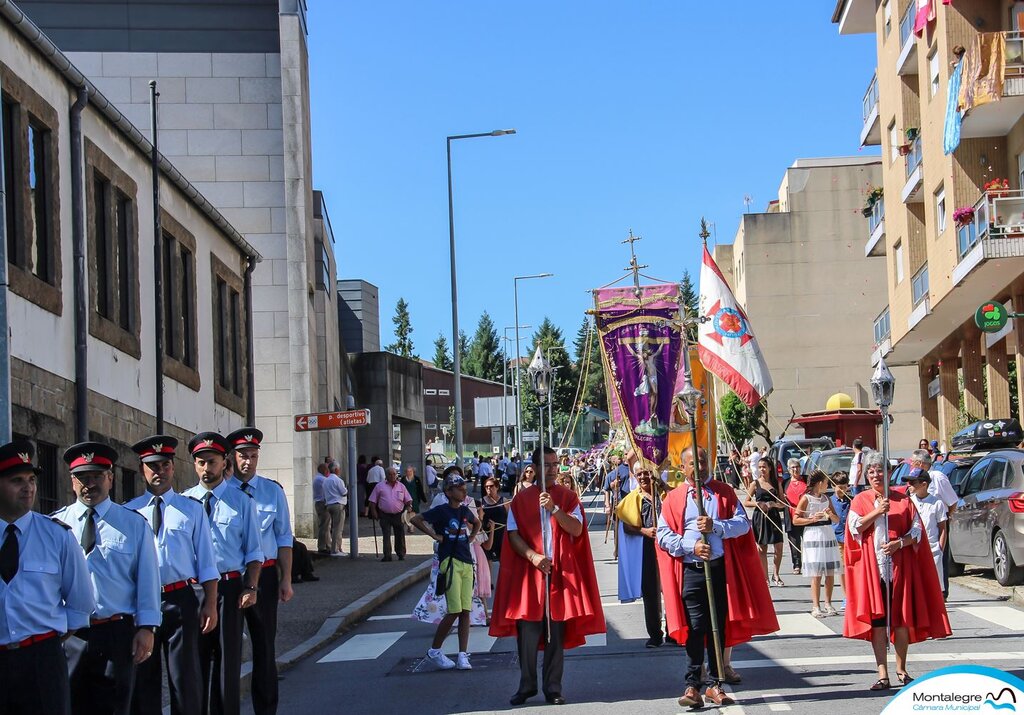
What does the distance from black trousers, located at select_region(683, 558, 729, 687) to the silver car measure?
23.8 feet

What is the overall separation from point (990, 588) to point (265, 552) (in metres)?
10.4

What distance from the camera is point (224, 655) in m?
8.75

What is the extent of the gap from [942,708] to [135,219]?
57.0 ft

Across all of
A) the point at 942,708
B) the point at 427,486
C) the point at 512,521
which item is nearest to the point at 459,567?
the point at 512,521

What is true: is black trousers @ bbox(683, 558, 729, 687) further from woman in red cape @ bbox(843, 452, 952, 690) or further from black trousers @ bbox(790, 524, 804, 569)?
black trousers @ bbox(790, 524, 804, 569)

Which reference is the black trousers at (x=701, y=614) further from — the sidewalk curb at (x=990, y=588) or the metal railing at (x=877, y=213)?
the metal railing at (x=877, y=213)

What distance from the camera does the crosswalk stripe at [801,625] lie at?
13.6 metres

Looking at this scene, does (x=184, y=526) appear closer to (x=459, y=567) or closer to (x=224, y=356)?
(x=459, y=567)

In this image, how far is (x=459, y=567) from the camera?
492 inches

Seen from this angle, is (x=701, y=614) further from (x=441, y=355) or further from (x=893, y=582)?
(x=441, y=355)

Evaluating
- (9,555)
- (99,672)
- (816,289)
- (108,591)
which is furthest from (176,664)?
(816,289)

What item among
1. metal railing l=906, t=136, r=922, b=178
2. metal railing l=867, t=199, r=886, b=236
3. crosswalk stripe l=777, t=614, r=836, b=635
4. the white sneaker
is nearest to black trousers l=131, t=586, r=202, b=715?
the white sneaker

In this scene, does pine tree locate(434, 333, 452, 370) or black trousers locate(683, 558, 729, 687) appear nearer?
black trousers locate(683, 558, 729, 687)

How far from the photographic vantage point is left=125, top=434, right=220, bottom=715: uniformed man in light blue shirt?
319 inches
